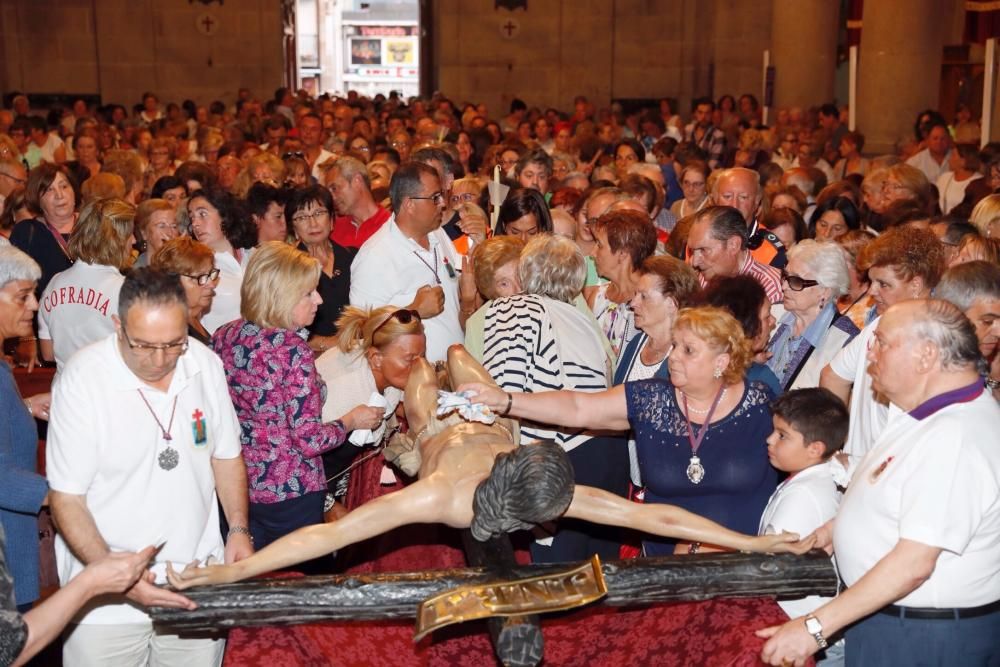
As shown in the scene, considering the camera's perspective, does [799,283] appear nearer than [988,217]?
Yes

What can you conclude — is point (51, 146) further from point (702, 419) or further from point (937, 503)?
point (937, 503)

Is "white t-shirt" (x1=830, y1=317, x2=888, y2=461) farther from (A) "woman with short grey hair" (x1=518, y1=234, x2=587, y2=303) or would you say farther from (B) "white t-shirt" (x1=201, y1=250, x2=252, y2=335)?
(B) "white t-shirt" (x1=201, y1=250, x2=252, y2=335)

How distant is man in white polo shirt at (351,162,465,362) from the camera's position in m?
5.84

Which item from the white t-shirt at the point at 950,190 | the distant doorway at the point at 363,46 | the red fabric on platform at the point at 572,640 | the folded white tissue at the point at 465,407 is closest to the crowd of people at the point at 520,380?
the folded white tissue at the point at 465,407

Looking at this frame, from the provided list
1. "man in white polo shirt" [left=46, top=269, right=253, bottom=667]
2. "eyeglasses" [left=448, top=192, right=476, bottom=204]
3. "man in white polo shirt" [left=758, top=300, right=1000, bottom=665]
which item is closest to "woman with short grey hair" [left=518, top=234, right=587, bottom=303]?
"man in white polo shirt" [left=46, top=269, right=253, bottom=667]

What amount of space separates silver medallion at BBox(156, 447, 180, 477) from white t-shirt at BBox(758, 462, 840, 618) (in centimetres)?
186

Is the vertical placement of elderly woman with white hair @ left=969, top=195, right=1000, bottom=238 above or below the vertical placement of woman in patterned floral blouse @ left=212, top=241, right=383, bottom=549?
above

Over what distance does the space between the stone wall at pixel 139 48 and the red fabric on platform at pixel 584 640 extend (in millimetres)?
20771

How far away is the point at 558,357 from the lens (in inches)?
177

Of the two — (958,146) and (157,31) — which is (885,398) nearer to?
(958,146)

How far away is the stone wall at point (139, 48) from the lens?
21.8 meters

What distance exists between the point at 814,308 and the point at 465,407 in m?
2.07

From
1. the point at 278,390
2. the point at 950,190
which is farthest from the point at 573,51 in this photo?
the point at 278,390

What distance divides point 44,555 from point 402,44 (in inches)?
1266
